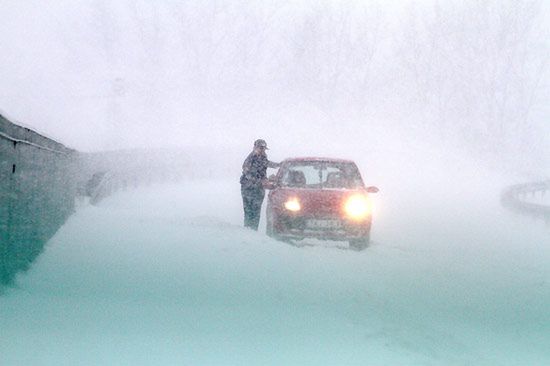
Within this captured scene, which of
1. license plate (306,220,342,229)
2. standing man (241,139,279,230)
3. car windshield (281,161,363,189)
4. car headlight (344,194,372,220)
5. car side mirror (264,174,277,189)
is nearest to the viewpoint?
license plate (306,220,342,229)

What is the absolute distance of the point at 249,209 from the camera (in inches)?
559

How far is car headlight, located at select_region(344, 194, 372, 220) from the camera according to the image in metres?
11.6

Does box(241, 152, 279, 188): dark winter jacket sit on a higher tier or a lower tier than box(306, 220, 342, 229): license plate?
higher

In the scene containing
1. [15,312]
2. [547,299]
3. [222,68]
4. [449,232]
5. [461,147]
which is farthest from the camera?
[222,68]

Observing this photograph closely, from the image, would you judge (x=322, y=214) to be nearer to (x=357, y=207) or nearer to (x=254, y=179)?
(x=357, y=207)

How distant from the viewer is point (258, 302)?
7.11 m

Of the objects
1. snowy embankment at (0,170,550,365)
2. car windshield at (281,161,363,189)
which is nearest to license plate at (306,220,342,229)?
snowy embankment at (0,170,550,365)

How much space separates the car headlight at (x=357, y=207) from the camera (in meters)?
11.6

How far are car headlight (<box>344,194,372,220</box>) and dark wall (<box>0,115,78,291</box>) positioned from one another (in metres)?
4.63

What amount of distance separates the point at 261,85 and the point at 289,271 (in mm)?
70698

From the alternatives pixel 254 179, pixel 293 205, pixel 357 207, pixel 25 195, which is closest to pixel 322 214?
pixel 293 205

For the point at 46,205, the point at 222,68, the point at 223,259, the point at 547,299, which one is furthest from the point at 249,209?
the point at 222,68

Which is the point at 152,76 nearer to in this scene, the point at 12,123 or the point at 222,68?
the point at 222,68

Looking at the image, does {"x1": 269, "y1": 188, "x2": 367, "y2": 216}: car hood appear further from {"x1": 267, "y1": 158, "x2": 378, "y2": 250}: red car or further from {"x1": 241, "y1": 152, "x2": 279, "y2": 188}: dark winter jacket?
{"x1": 241, "y1": 152, "x2": 279, "y2": 188}: dark winter jacket
